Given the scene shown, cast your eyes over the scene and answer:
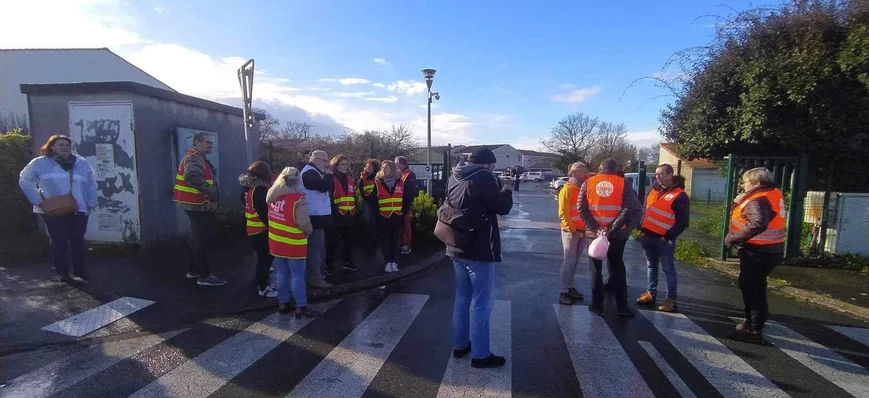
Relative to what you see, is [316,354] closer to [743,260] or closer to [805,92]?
[743,260]

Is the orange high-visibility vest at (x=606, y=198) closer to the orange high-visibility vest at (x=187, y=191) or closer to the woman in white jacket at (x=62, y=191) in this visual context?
the orange high-visibility vest at (x=187, y=191)

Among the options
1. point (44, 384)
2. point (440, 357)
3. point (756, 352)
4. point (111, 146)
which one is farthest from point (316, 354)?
point (111, 146)

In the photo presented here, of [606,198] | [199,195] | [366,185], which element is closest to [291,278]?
[199,195]

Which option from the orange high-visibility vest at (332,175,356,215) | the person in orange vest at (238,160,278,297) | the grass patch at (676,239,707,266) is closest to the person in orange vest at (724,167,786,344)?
the grass patch at (676,239,707,266)

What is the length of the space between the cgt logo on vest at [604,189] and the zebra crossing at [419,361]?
1354mm

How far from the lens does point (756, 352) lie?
427 centimetres

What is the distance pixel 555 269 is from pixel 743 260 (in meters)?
3.15

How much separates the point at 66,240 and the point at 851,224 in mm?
11859

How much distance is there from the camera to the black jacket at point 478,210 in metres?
3.73

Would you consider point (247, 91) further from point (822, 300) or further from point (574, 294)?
point (822, 300)

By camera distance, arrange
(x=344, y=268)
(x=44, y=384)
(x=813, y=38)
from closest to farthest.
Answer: (x=44, y=384)
(x=344, y=268)
(x=813, y=38)

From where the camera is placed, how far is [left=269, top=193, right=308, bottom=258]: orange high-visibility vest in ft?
15.8

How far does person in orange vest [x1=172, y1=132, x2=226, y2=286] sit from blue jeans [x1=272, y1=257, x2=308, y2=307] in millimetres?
1378

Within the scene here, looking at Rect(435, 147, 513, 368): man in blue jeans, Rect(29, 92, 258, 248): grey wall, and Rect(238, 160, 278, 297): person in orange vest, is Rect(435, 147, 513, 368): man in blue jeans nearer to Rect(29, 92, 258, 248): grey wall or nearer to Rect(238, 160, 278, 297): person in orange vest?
Rect(238, 160, 278, 297): person in orange vest
